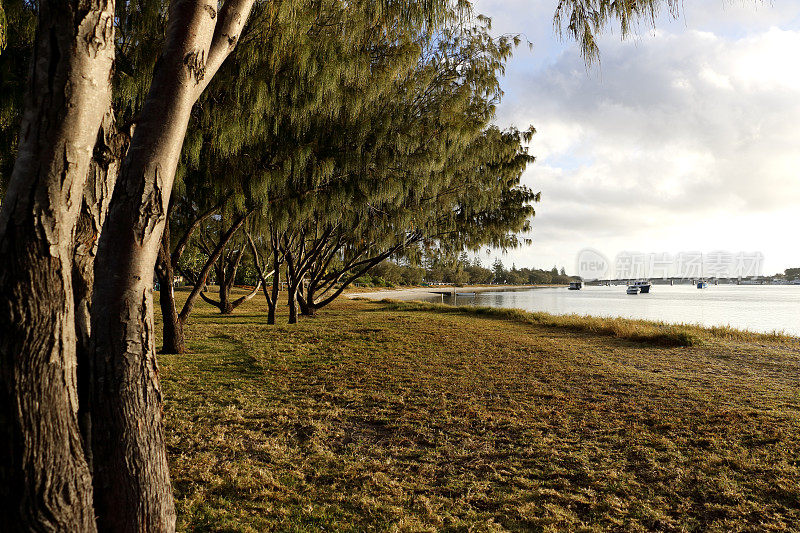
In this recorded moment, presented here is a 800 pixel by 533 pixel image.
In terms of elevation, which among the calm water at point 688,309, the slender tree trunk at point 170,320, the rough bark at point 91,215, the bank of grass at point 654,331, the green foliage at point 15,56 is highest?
the green foliage at point 15,56

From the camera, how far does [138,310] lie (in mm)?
1780

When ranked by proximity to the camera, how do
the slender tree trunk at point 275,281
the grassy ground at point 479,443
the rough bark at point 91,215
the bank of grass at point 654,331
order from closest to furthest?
1. the rough bark at point 91,215
2. the grassy ground at point 479,443
3. the bank of grass at point 654,331
4. the slender tree trunk at point 275,281

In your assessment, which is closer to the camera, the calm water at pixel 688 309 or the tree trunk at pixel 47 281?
the tree trunk at pixel 47 281

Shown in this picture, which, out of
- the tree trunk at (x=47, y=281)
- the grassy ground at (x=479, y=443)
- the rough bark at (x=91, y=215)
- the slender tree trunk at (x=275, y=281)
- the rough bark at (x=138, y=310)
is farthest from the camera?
the slender tree trunk at (x=275, y=281)

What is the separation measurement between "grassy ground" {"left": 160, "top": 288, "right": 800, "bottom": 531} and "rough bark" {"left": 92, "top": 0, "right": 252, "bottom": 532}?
0.62 m

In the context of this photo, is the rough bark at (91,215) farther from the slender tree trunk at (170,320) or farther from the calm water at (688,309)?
the calm water at (688,309)

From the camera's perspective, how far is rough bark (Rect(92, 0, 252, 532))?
5.55ft

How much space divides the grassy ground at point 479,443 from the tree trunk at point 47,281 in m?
0.95

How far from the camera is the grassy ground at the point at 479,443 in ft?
8.10

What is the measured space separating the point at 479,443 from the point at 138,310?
285 centimetres

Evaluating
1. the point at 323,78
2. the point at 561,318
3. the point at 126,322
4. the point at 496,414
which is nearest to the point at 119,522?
the point at 126,322

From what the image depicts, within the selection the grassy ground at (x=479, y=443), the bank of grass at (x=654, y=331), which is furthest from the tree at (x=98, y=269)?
the bank of grass at (x=654, y=331)

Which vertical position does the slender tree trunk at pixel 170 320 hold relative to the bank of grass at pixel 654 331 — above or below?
above

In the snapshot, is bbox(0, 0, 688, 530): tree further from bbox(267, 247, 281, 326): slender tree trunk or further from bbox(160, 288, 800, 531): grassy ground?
bbox(267, 247, 281, 326): slender tree trunk
